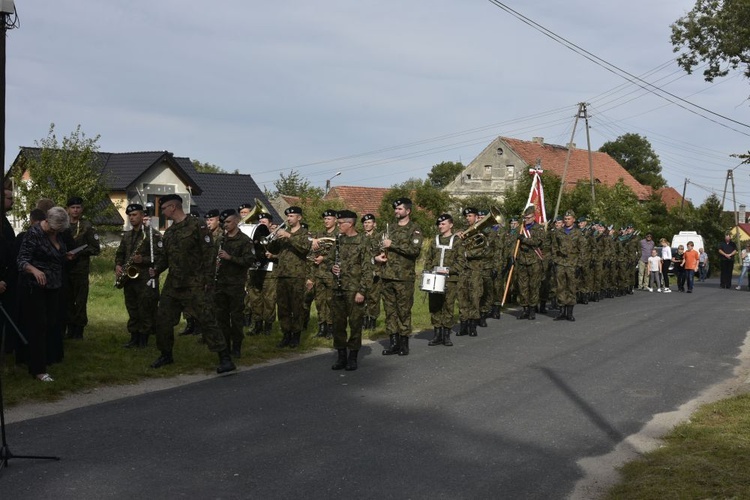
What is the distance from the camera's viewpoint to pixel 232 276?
35.2 feet

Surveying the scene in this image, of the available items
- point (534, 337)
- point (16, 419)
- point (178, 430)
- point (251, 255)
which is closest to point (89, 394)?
point (16, 419)

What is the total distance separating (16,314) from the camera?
30.8ft

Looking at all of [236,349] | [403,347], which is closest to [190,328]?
[236,349]

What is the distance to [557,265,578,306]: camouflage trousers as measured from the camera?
1661 centimetres

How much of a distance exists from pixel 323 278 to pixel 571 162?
61843 millimetres

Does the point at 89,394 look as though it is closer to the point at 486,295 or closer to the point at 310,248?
the point at 310,248

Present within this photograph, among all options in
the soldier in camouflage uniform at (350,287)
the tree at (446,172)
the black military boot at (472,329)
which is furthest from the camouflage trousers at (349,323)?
the tree at (446,172)

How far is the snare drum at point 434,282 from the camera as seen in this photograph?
11.9m

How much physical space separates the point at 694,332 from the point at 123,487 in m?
11.9

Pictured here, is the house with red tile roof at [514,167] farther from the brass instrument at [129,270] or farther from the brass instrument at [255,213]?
the brass instrument at [129,270]

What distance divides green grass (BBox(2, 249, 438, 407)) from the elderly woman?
1.13 feet

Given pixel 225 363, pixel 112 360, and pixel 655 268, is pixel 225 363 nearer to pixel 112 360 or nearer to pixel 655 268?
pixel 112 360

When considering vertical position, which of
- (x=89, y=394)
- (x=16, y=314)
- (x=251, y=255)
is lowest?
(x=89, y=394)

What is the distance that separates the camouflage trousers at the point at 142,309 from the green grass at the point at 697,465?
737 cm
